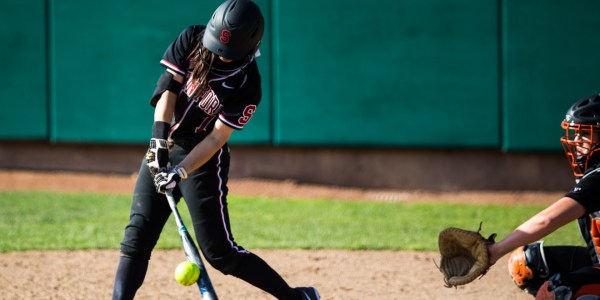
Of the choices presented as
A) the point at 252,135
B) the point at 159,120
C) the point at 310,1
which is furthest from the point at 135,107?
the point at 159,120

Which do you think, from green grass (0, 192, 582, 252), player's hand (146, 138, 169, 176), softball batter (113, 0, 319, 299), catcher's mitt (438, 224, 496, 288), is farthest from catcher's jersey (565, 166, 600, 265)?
green grass (0, 192, 582, 252)

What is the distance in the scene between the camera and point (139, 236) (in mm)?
4242

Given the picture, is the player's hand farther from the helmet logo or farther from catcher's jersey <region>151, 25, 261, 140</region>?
the helmet logo

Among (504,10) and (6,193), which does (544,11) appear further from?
(6,193)

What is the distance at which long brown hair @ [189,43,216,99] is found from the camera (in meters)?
4.22

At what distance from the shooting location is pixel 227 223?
431 centimetres

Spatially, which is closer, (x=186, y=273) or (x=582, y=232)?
(x=186, y=273)

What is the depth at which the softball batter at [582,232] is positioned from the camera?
3537 mm

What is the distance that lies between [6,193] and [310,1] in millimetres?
4382

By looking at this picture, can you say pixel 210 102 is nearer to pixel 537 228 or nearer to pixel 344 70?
pixel 537 228

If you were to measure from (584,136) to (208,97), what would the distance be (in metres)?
1.89

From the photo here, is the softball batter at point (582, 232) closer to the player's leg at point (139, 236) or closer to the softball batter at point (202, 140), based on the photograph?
the softball batter at point (202, 140)

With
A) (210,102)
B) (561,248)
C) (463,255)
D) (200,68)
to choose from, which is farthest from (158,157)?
(561,248)

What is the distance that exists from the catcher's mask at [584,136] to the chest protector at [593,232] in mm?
233
